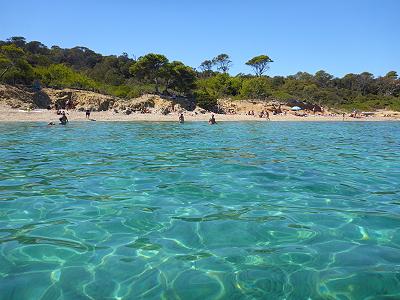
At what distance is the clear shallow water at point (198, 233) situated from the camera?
3791 millimetres

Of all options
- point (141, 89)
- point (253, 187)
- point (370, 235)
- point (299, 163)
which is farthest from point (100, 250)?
point (141, 89)

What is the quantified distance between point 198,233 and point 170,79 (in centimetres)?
5147

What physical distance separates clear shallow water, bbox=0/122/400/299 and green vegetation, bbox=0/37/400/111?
4134cm

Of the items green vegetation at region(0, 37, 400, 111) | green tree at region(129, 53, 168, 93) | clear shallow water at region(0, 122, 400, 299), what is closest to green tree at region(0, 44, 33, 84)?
green vegetation at region(0, 37, 400, 111)

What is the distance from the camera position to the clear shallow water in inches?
149

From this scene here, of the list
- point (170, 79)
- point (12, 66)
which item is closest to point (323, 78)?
point (170, 79)

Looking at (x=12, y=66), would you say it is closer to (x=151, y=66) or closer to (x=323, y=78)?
(x=151, y=66)

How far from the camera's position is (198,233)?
521 cm

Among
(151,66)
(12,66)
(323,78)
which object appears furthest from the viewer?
(323,78)

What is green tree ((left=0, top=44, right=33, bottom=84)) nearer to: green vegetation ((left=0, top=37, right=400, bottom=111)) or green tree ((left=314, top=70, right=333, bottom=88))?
green vegetation ((left=0, top=37, right=400, bottom=111))

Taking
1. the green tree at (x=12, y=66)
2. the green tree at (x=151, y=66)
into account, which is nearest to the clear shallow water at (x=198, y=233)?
the green tree at (x=12, y=66)

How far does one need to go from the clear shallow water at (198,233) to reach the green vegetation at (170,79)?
1628 inches

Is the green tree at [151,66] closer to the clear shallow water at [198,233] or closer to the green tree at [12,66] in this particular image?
the green tree at [12,66]

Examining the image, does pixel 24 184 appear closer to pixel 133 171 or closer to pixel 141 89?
pixel 133 171
